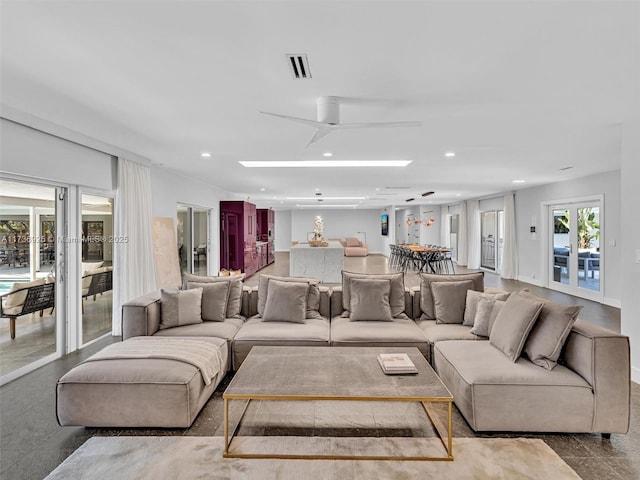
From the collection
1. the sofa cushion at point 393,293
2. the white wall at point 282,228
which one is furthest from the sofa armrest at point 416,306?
the white wall at point 282,228

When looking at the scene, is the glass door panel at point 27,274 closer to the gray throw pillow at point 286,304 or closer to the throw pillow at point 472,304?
the gray throw pillow at point 286,304

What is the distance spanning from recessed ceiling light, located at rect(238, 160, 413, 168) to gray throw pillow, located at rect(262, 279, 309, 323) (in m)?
2.56

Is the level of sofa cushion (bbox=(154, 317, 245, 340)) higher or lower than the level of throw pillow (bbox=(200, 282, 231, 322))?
lower

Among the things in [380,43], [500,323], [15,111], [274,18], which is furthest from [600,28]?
[15,111]

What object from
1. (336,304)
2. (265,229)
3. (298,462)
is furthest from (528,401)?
(265,229)

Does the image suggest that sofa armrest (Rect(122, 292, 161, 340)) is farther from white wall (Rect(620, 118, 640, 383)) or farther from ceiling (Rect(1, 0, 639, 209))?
white wall (Rect(620, 118, 640, 383))

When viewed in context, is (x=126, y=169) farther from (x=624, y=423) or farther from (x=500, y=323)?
(x=624, y=423)

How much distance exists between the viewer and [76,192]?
4348 millimetres

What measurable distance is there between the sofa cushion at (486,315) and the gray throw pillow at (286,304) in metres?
1.71

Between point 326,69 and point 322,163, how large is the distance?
3.52m

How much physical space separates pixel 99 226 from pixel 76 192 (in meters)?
0.62

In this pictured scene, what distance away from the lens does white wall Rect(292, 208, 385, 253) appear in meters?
18.9

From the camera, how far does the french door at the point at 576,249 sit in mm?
7129

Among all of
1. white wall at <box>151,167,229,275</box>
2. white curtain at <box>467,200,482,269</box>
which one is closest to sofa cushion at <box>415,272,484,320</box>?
white wall at <box>151,167,229,275</box>
